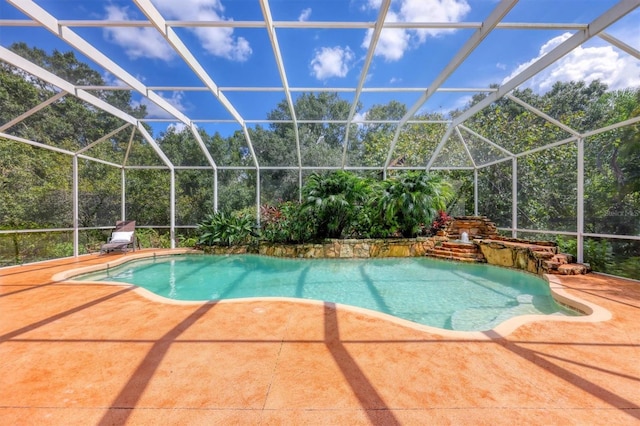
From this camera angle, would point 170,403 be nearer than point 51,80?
Yes

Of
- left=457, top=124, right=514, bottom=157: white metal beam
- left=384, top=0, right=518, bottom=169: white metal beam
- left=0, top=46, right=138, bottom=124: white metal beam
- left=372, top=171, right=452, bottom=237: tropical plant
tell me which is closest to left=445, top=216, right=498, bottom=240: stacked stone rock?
left=372, top=171, right=452, bottom=237: tropical plant

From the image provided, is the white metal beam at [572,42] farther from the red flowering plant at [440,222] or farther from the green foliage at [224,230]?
the green foliage at [224,230]

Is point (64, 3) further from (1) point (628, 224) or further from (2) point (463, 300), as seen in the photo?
(1) point (628, 224)

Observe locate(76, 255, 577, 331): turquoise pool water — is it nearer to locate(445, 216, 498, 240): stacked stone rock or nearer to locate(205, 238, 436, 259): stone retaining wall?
locate(205, 238, 436, 259): stone retaining wall

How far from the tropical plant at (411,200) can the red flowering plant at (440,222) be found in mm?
1389

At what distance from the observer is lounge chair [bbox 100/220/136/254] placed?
7804 millimetres

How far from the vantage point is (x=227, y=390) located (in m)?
1.86

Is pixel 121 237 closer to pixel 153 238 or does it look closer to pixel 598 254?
pixel 153 238

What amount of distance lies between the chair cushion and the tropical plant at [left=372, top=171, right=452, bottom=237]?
26.6ft

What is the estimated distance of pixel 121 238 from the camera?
321 inches

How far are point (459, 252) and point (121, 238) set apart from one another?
10592mm

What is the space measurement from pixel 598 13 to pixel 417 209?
18.1 feet

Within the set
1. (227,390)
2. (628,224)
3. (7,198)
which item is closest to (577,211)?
(628,224)

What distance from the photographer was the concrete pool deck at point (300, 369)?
5.47 feet
